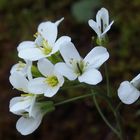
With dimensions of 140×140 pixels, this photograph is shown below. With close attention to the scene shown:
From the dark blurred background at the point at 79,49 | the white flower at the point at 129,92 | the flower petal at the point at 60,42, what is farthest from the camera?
the dark blurred background at the point at 79,49

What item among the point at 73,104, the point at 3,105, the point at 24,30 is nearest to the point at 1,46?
the point at 24,30

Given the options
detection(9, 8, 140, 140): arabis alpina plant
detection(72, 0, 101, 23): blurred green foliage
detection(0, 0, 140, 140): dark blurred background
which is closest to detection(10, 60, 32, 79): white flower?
detection(9, 8, 140, 140): arabis alpina plant

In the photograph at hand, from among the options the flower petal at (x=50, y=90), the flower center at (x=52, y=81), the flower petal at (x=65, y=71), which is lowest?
the flower petal at (x=50, y=90)

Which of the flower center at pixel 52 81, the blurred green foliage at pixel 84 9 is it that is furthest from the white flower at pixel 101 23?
the blurred green foliage at pixel 84 9

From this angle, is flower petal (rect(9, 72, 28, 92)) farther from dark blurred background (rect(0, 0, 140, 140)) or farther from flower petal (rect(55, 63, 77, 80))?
dark blurred background (rect(0, 0, 140, 140))

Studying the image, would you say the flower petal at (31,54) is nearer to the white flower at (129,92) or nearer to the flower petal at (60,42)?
the flower petal at (60,42)

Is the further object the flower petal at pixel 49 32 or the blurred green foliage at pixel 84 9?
the blurred green foliage at pixel 84 9

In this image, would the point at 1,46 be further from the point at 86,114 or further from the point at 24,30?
the point at 86,114
